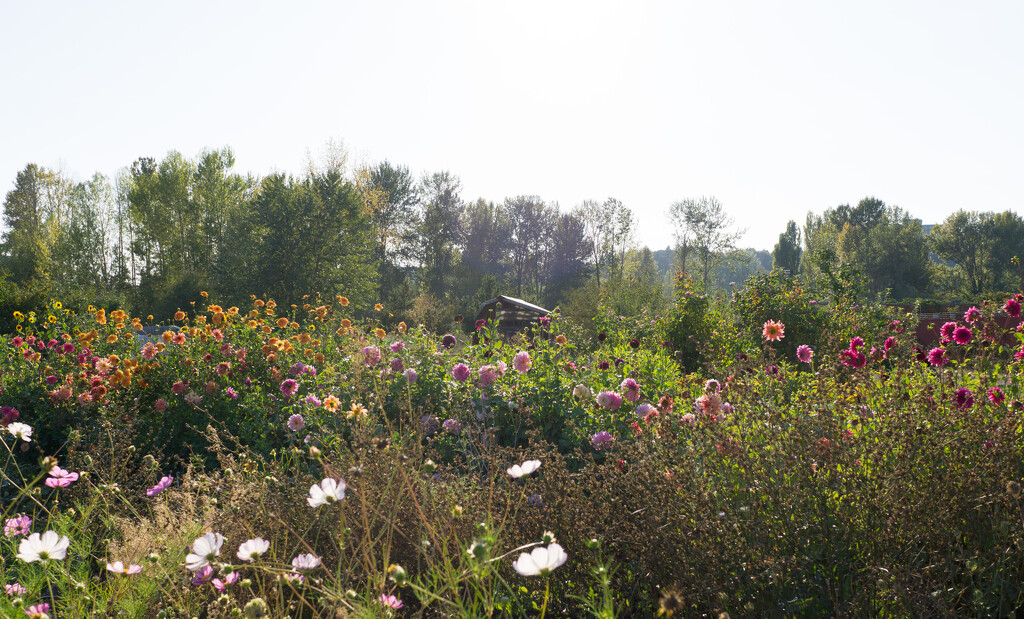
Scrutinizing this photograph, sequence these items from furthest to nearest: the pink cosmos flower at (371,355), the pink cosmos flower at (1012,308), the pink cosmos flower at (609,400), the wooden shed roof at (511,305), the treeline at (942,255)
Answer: the treeline at (942,255) < the wooden shed roof at (511,305) < the pink cosmos flower at (371,355) < the pink cosmos flower at (1012,308) < the pink cosmos flower at (609,400)

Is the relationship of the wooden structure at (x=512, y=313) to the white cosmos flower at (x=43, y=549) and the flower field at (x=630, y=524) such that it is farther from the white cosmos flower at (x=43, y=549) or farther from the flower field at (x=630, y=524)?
the white cosmos flower at (x=43, y=549)

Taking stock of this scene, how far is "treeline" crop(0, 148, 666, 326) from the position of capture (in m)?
20.5

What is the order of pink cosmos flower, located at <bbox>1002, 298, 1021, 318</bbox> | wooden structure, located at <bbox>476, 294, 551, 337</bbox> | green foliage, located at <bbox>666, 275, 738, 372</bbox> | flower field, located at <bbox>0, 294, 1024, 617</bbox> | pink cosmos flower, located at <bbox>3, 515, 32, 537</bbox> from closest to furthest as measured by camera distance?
flower field, located at <bbox>0, 294, 1024, 617</bbox> < pink cosmos flower, located at <bbox>3, 515, 32, 537</bbox> < pink cosmos flower, located at <bbox>1002, 298, 1021, 318</bbox> < green foliage, located at <bbox>666, 275, 738, 372</bbox> < wooden structure, located at <bbox>476, 294, 551, 337</bbox>

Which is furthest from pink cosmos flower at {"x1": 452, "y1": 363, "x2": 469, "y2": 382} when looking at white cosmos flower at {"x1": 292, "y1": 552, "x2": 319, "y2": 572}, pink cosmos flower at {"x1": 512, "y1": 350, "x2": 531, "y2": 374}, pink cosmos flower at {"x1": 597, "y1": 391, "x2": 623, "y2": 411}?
white cosmos flower at {"x1": 292, "y1": 552, "x2": 319, "y2": 572}

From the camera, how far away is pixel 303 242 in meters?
20.6

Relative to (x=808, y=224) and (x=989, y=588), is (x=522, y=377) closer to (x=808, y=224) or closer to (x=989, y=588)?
(x=989, y=588)

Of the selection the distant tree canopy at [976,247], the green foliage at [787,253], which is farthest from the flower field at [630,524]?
the green foliage at [787,253]

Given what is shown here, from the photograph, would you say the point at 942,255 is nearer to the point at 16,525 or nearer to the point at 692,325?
the point at 692,325

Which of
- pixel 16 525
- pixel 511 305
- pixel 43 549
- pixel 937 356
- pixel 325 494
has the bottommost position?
pixel 16 525

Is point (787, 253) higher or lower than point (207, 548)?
higher

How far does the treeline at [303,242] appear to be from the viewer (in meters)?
20.5

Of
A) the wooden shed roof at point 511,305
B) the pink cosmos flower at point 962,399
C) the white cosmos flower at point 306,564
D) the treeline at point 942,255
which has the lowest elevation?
the white cosmos flower at point 306,564

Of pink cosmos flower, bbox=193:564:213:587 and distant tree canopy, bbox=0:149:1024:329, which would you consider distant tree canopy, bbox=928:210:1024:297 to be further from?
pink cosmos flower, bbox=193:564:213:587

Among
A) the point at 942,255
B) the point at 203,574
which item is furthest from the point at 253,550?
the point at 942,255
